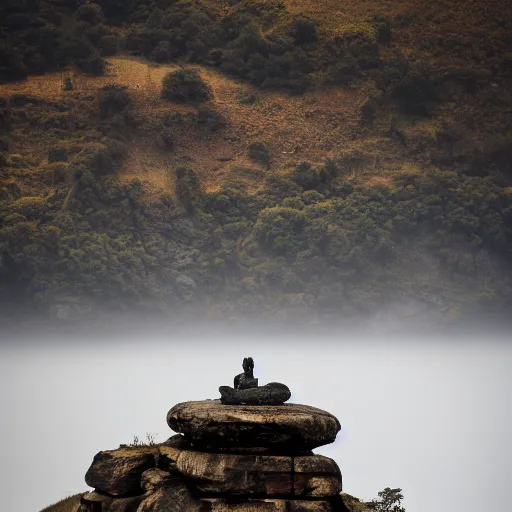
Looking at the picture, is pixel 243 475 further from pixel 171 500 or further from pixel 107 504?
pixel 107 504

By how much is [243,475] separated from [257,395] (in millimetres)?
1969

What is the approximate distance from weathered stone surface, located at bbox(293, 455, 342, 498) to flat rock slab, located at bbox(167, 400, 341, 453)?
0.36 metres

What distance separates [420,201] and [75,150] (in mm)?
23443

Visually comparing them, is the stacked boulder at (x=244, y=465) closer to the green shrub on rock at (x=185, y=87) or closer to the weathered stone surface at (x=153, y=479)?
the weathered stone surface at (x=153, y=479)

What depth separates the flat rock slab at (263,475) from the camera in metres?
20.0

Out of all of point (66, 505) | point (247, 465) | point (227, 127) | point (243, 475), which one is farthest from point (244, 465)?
point (227, 127)

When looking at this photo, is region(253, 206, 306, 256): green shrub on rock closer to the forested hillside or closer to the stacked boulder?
the forested hillside

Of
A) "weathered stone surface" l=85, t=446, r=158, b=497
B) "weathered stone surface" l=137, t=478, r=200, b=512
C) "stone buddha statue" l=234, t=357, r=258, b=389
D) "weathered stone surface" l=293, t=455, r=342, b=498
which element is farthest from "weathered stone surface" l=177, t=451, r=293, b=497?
"stone buddha statue" l=234, t=357, r=258, b=389

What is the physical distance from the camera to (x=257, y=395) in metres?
21.5

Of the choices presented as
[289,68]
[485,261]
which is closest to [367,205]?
[485,261]

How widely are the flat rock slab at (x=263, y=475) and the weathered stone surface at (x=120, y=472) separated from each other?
4.92 ft

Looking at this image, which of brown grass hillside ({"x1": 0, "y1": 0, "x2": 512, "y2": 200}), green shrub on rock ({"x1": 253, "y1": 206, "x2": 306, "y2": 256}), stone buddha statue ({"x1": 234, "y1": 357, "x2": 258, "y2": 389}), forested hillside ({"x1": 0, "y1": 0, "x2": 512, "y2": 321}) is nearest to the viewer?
stone buddha statue ({"x1": 234, "y1": 357, "x2": 258, "y2": 389})

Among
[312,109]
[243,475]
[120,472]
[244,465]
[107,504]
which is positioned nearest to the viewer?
[243,475]

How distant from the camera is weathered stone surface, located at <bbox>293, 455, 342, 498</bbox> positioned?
20219mm
